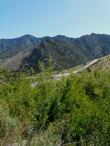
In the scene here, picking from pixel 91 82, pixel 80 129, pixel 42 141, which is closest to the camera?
pixel 42 141

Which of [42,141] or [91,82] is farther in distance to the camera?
[91,82]

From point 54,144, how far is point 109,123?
3.23m

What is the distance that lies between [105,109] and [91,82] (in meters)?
14.1

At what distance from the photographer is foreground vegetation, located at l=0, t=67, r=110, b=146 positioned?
30.5ft

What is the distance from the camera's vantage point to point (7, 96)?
18469 millimetres

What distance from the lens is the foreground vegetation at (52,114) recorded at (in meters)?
9.29

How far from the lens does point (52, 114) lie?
16.5m

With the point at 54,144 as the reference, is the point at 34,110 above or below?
below

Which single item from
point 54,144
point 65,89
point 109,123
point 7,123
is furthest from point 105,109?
point 65,89

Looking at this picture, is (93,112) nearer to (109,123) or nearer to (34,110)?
(109,123)

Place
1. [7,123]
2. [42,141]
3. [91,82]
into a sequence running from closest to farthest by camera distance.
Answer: [42,141] < [7,123] < [91,82]

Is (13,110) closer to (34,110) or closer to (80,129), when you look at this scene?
(34,110)

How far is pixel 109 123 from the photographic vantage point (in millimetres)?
11328

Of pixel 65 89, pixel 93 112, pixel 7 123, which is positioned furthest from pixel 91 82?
pixel 7 123
